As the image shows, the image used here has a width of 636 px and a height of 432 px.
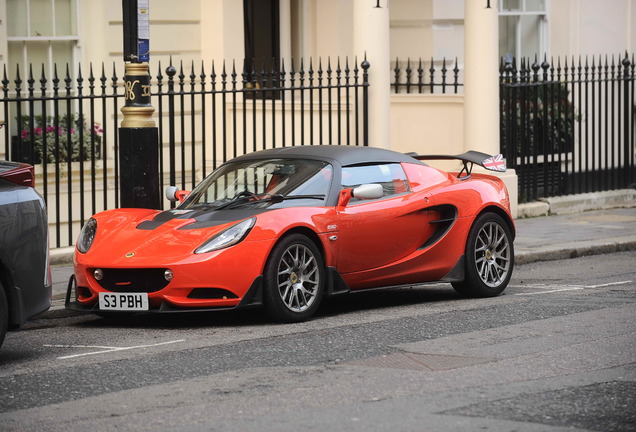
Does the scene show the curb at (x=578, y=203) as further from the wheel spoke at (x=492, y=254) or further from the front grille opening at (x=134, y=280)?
the front grille opening at (x=134, y=280)

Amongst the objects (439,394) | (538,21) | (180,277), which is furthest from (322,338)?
(538,21)

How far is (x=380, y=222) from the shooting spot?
1039 centimetres

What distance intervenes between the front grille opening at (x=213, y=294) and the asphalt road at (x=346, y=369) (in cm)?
25

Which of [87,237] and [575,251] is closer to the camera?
[87,237]

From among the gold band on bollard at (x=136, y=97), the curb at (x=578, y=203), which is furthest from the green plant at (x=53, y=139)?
the curb at (x=578, y=203)

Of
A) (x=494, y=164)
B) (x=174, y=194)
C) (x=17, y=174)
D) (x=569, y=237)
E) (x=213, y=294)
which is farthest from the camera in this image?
(x=569, y=237)

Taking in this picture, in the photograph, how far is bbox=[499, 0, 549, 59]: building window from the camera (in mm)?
21500

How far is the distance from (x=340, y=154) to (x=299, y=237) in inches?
48.3

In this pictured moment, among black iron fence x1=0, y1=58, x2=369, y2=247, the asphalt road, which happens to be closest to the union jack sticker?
the asphalt road

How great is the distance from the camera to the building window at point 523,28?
846 inches

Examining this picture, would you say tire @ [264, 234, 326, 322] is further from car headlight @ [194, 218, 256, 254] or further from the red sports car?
car headlight @ [194, 218, 256, 254]

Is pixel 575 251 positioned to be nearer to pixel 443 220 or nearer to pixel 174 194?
pixel 443 220

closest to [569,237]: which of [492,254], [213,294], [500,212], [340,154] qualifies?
[500,212]

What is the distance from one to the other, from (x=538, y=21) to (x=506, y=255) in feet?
36.7
